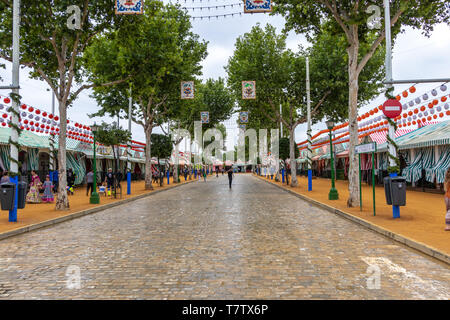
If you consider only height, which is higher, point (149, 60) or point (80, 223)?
point (149, 60)

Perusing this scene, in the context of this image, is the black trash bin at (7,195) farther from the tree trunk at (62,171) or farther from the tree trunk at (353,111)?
the tree trunk at (353,111)

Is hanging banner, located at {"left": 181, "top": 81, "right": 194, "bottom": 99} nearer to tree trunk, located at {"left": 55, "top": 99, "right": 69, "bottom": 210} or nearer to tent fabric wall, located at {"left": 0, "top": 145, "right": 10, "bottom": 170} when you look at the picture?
tent fabric wall, located at {"left": 0, "top": 145, "right": 10, "bottom": 170}

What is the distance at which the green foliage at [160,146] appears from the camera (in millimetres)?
30703

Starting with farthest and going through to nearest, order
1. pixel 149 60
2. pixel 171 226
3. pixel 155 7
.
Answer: pixel 155 7
pixel 149 60
pixel 171 226

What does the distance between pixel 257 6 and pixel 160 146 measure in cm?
2020

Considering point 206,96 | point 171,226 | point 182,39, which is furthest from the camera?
point 206,96

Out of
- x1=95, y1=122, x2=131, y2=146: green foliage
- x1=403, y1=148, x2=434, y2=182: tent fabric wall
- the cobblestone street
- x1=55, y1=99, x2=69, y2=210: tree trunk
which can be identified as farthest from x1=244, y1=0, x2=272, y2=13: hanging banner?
x1=95, y1=122, x2=131, y2=146: green foliage

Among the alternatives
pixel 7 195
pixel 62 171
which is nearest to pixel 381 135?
pixel 62 171

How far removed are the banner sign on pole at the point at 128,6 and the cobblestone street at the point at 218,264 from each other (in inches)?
298

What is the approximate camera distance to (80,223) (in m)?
10.7

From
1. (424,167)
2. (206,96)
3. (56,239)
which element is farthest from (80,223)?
(206,96)

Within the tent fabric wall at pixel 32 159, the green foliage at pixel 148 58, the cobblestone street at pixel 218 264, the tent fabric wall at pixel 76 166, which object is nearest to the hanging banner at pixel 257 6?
the green foliage at pixel 148 58

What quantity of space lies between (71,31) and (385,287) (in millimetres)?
12716

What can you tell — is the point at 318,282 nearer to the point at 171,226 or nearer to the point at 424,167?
the point at 171,226
